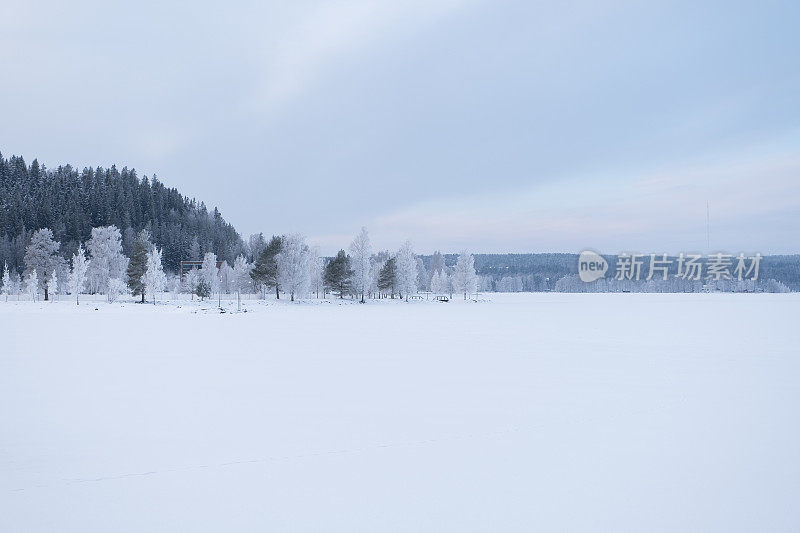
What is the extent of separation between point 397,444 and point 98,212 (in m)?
183

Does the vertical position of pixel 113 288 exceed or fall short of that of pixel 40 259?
it falls short

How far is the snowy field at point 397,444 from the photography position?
6.10 meters

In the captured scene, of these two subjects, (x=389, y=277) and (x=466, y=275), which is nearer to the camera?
(x=389, y=277)

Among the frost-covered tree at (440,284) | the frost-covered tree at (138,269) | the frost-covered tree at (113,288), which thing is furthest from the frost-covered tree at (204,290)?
the frost-covered tree at (440,284)

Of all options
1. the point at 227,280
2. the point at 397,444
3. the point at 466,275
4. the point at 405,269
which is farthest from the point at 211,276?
the point at 397,444

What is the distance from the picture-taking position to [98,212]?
6304 inches

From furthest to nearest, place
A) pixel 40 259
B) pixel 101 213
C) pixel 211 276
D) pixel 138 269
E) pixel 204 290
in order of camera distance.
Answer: pixel 101 213
pixel 211 276
pixel 204 290
pixel 40 259
pixel 138 269

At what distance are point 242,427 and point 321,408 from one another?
1.99 meters

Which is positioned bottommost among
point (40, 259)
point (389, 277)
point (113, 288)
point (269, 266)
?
point (113, 288)

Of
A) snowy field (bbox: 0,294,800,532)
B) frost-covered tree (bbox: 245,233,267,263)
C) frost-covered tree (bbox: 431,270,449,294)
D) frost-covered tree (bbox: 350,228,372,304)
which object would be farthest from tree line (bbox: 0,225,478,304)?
snowy field (bbox: 0,294,800,532)

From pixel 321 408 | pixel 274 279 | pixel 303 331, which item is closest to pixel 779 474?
pixel 321 408

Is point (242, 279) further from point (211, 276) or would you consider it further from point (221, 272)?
point (221, 272)

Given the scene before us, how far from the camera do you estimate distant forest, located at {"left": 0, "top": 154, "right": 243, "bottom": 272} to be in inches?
5694

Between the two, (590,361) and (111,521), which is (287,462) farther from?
(590,361)
